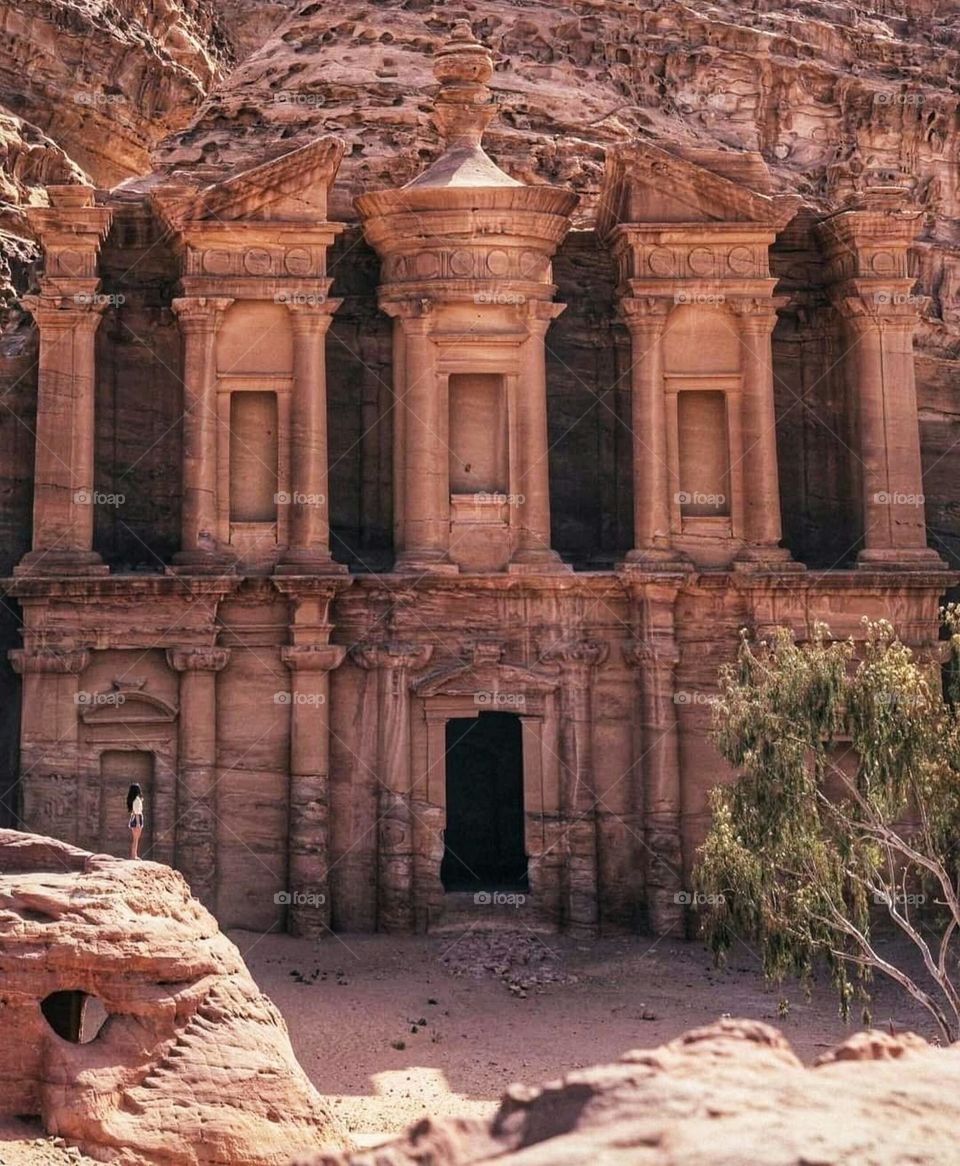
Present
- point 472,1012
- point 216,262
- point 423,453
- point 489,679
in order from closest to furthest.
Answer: point 472,1012
point 489,679
point 423,453
point 216,262

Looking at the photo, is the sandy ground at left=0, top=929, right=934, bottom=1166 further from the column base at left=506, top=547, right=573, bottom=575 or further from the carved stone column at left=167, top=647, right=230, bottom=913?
the column base at left=506, top=547, right=573, bottom=575

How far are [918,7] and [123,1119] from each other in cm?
4345

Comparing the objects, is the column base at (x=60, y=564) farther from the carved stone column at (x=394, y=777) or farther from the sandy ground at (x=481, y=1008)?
the sandy ground at (x=481, y=1008)

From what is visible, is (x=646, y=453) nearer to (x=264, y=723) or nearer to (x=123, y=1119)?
(x=264, y=723)

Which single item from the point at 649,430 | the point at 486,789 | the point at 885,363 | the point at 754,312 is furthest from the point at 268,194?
the point at 486,789

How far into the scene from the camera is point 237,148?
37125 millimetres

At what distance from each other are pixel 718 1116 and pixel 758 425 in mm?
23754

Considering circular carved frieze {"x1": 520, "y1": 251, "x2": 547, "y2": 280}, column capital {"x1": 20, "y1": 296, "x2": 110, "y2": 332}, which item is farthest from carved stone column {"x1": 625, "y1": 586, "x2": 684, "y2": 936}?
column capital {"x1": 20, "y1": 296, "x2": 110, "y2": 332}

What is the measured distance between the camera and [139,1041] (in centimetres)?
1745

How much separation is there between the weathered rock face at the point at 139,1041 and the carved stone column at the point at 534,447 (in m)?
13.2

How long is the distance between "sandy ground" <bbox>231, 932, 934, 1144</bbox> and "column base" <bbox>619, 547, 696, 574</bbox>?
617cm

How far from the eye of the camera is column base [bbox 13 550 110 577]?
29.3 metres

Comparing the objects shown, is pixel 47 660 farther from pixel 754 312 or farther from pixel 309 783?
pixel 754 312

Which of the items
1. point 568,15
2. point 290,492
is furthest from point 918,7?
point 290,492
